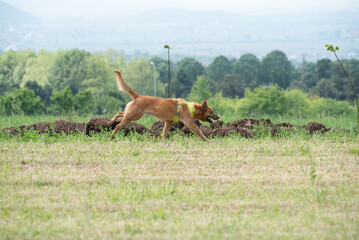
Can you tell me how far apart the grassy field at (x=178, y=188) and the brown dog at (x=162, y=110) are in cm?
44

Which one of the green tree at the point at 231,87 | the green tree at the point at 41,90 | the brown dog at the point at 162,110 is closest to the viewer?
the brown dog at the point at 162,110

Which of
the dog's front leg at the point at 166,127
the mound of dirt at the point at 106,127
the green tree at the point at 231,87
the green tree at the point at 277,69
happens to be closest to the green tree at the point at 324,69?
the green tree at the point at 277,69

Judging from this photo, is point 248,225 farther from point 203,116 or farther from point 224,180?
point 203,116

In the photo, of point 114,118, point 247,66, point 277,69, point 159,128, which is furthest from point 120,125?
point 247,66

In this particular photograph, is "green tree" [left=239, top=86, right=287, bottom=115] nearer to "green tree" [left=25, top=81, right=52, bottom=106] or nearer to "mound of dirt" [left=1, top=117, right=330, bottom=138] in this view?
"green tree" [left=25, top=81, right=52, bottom=106]

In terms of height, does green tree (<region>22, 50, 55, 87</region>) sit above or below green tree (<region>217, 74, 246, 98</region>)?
above

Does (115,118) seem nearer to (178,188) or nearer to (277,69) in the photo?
(178,188)

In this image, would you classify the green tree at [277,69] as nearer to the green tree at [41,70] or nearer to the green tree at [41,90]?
the green tree at [41,70]

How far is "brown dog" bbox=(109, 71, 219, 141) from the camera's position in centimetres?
991

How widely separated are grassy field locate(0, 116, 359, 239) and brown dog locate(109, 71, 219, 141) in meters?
0.44

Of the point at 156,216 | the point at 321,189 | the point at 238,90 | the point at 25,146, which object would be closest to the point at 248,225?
the point at 156,216

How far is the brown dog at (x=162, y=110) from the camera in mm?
9906

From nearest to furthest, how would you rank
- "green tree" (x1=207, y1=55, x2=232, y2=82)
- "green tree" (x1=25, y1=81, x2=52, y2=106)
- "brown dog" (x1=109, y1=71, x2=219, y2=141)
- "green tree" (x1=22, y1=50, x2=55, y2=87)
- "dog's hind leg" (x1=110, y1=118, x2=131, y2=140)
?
"brown dog" (x1=109, y1=71, x2=219, y2=141)
"dog's hind leg" (x1=110, y1=118, x2=131, y2=140)
"green tree" (x1=25, y1=81, x2=52, y2=106)
"green tree" (x1=22, y1=50, x2=55, y2=87)
"green tree" (x1=207, y1=55, x2=232, y2=82)

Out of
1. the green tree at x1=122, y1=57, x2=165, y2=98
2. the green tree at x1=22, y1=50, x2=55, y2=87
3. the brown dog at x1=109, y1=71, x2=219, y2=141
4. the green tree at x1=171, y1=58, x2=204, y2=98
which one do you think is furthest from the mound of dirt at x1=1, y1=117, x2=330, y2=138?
the green tree at x1=122, y1=57, x2=165, y2=98
